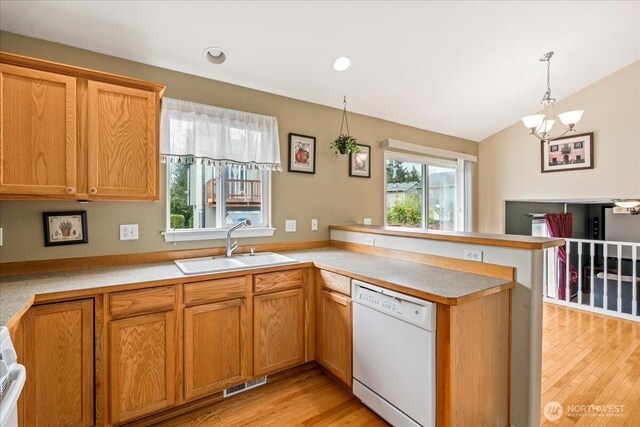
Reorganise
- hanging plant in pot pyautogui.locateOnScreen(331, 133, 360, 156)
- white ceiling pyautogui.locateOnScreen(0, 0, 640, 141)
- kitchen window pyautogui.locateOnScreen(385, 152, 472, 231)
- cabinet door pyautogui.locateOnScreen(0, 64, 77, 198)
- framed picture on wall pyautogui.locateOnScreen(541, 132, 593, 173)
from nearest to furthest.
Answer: cabinet door pyautogui.locateOnScreen(0, 64, 77, 198) → white ceiling pyautogui.locateOnScreen(0, 0, 640, 141) → hanging plant in pot pyautogui.locateOnScreen(331, 133, 360, 156) → framed picture on wall pyautogui.locateOnScreen(541, 132, 593, 173) → kitchen window pyautogui.locateOnScreen(385, 152, 472, 231)

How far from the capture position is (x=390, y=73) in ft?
9.34

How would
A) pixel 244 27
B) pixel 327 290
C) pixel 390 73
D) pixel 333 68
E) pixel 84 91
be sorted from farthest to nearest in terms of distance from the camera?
pixel 390 73, pixel 333 68, pixel 327 290, pixel 244 27, pixel 84 91

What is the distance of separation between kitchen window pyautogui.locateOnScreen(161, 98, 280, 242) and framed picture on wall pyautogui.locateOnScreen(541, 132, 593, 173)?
3672 mm

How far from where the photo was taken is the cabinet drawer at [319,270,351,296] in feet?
6.68

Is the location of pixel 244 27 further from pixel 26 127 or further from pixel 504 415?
pixel 504 415

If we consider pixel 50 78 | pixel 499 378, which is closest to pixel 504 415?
pixel 499 378

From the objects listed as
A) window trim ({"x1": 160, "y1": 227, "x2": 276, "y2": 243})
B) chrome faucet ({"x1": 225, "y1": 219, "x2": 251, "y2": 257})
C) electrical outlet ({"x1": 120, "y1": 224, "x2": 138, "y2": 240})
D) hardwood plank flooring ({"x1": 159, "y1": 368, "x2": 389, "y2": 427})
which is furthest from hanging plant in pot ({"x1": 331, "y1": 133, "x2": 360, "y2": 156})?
hardwood plank flooring ({"x1": 159, "y1": 368, "x2": 389, "y2": 427})

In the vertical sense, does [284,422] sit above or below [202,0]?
below

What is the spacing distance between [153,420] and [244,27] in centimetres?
259

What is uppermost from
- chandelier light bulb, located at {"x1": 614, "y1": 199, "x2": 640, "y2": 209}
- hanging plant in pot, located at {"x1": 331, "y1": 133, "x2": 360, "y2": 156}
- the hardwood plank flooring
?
hanging plant in pot, located at {"x1": 331, "y1": 133, "x2": 360, "y2": 156}

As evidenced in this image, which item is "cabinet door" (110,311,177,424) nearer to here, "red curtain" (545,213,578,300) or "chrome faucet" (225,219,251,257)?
"chrome faucet" (225,219,251,257)

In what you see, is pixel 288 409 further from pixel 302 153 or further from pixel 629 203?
pixel 629 203

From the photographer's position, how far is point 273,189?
112 inches

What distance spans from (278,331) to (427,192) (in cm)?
300
